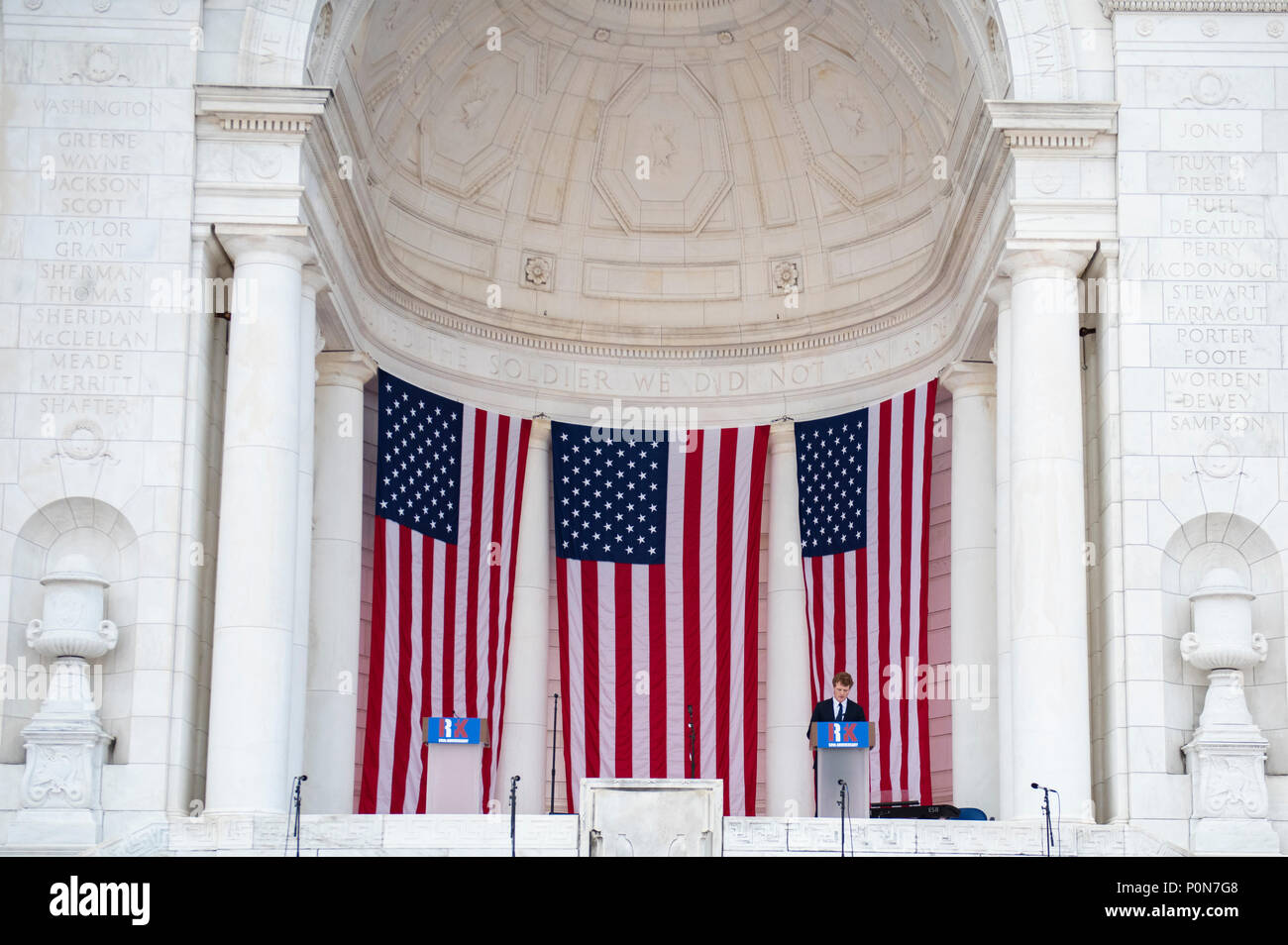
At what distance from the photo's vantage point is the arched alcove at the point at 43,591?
2623cm

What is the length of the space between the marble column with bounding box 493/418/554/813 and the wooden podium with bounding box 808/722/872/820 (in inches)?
371

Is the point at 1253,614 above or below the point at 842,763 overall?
above

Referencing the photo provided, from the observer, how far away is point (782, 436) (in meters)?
37.1

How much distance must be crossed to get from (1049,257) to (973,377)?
17.4 ft

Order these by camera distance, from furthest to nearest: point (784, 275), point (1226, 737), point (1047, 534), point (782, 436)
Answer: point (784, 275) < point (782, 436) < point (1047, 534) < point (1226, 737)

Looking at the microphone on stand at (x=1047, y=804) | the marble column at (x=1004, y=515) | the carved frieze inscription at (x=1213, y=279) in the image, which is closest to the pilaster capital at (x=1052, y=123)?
the carved frieze inscription at (x=1213, y=279)

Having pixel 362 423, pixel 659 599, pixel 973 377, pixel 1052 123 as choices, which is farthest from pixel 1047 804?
pixel 362 423

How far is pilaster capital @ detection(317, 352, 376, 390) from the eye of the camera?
108 feet

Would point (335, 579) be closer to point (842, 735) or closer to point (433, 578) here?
point (433, 578)

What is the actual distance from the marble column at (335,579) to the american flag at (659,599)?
4399 millimetres

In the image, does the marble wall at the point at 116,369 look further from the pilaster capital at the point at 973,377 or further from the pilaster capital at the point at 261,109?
the pilaster capital at the point at 973,377

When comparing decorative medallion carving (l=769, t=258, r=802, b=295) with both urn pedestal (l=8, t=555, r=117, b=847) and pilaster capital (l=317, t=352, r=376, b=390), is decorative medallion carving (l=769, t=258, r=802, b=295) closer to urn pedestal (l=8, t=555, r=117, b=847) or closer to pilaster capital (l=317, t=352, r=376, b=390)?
pilaster capital (l=317, t=352, r=376, b=390)
